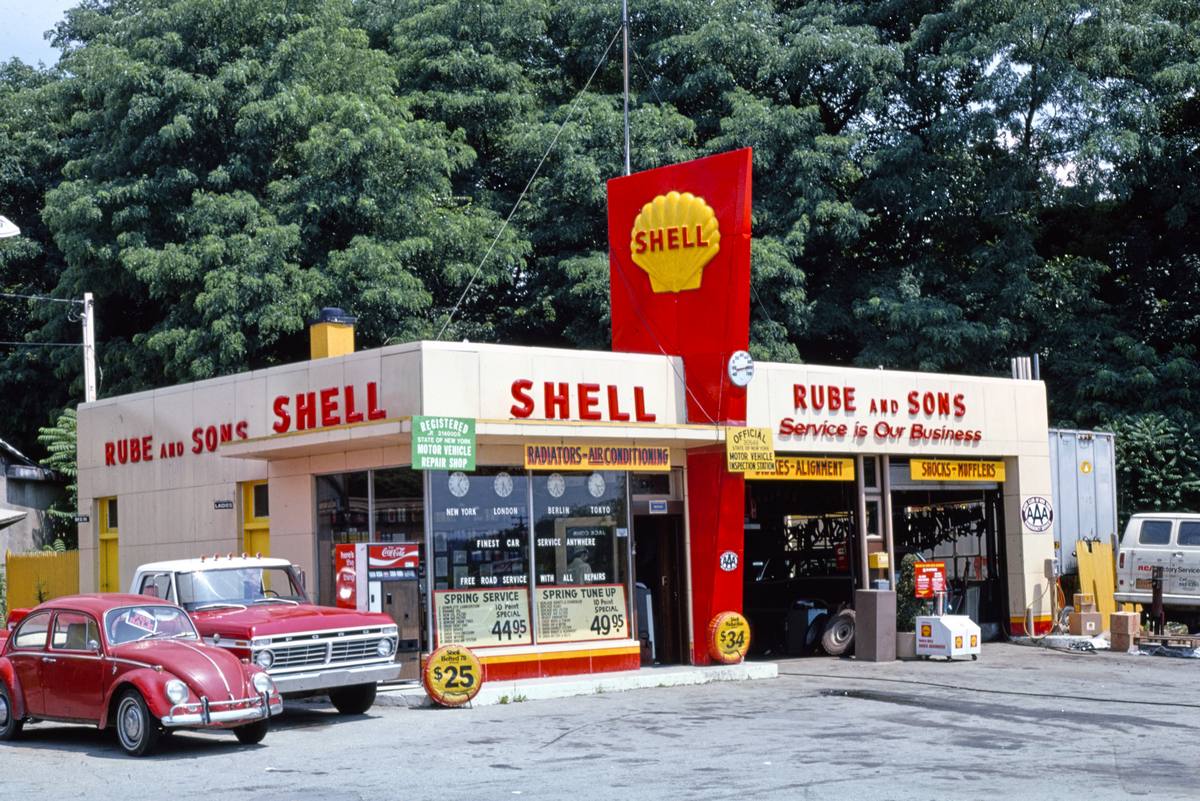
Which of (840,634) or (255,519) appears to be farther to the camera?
(840,634)

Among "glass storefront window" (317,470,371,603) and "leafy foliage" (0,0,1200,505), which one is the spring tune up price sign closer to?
"glass storefront window" (317,470,371,603)

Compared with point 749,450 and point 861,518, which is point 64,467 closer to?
point 861,518

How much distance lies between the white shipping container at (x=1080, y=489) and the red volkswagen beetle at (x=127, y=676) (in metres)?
17.4

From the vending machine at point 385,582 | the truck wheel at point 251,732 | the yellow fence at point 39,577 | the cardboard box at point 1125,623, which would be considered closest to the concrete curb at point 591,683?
the vending machine at point 385,582

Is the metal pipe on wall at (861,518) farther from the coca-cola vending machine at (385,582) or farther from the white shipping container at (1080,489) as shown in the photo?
the coca-cola vending machine at (385,582)

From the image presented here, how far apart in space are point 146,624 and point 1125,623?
52.7 feet

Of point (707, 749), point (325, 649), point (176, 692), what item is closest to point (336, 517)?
point (325, 649)

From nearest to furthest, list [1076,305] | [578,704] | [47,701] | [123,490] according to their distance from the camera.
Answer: [47,701], [578,704], [123,490], [1076,305]

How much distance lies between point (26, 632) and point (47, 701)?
2.90 feet

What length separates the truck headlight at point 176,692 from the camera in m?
13.3

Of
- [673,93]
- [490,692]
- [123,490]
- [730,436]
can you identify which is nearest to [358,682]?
[490,692]

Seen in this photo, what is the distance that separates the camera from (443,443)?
709 inches

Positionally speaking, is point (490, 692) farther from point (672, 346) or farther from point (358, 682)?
point (672, 346)

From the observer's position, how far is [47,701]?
47.7 ft
